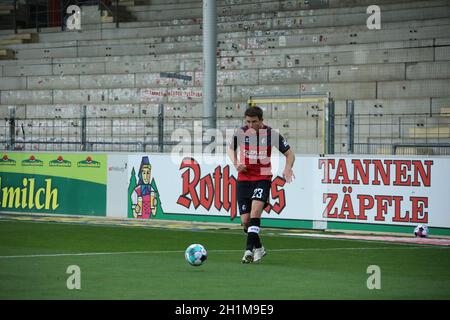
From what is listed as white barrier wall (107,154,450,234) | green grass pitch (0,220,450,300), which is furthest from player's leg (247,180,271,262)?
white barrier wall (107,154,450,234)

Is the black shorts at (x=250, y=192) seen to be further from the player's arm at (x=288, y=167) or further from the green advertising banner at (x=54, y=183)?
the green advertising banner at (x=54, y=183)

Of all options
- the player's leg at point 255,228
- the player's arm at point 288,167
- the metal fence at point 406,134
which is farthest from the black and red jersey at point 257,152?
the metal fence at point 406,134

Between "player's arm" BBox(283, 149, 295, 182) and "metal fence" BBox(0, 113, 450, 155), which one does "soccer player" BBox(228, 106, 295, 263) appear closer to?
"player's arm" BBox(283, 149, 295, 182)

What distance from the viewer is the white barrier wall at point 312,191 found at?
19.1m

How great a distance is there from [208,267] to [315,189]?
7542mm

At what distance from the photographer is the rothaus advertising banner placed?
19078mm

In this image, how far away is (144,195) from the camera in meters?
23.0

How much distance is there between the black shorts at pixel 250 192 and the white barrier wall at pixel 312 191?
18.7ft

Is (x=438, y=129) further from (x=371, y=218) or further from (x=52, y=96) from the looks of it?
(x=52, y=96)

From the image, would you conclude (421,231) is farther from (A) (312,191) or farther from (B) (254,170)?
(B) (254,170)

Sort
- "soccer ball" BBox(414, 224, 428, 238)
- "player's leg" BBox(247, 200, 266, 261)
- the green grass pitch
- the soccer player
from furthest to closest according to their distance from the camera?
"soccer ball" BBox(414, 224, 428, 238) < the soccer player < "player's leg" BBox(247, 200, 266, 261) < the green grass pitch

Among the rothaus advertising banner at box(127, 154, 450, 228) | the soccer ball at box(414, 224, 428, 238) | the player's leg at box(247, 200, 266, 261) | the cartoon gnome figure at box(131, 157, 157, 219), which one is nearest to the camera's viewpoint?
the player's leg at box(247, 200, 266, 261)

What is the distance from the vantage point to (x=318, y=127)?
2461cm

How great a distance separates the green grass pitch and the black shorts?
836mm
